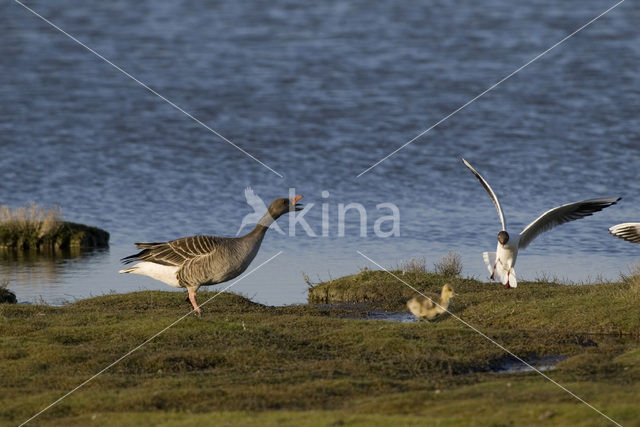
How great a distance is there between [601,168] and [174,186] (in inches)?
633

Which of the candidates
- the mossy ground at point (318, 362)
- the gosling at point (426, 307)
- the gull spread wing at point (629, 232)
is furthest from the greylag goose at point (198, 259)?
the gull spread wing at point (629, 232)

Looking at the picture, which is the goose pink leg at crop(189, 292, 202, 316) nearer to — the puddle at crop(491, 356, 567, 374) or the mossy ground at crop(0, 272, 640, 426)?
the mossy ground at crop(0, 272, 640, 426)

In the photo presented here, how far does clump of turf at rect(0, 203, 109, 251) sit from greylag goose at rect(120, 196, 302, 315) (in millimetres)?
12213

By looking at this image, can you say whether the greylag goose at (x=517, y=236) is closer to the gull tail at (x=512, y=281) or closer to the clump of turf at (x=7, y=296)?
the gull tail at (x=512, y=281)

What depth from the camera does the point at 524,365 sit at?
15.3 m

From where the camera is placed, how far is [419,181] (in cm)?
4028

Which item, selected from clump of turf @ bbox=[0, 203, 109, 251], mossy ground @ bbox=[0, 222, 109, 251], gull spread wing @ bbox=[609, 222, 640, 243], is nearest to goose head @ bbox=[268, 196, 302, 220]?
gull spread wing @ bbox=[609, 222, 640, 243]

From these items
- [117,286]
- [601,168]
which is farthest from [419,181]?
[117,286]

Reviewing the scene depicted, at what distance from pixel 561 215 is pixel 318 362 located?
8.53 m

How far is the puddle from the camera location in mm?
15016

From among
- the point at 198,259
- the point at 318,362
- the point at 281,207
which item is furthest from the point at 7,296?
the point at 318,362

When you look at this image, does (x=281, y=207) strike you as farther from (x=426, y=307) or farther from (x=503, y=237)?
(x=503, y=237)

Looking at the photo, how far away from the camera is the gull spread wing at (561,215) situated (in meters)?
20.9

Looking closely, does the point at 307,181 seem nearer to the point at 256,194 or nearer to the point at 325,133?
the point at 256,194
